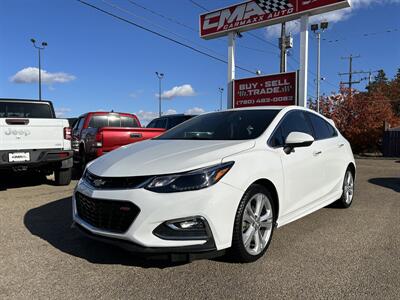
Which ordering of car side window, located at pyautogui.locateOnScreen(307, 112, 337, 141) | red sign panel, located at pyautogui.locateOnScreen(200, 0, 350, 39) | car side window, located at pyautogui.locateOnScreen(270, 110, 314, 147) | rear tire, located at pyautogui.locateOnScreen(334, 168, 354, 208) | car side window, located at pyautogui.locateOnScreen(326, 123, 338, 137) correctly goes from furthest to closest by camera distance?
red sign panel, located at pyautogui.locateOnScreen(200, 0, 350, 39) → rear tire, located at pyautogui.locateOnScreen(334, 168, 354, 208) → car side window, located at pyautogui.locateOnScreen(326, 123, 338, 137) → car side window, located at pyautogui.locateOnScreen(307, 112, 337, 141) → car side window, located at pyautogui.locateOnScreen(270, 110, 314, 147)

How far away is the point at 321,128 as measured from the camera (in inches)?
218

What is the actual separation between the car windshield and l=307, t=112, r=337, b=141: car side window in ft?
3.00

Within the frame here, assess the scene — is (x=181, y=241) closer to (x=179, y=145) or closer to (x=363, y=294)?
(x=179, y=145)

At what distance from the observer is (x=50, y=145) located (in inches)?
295

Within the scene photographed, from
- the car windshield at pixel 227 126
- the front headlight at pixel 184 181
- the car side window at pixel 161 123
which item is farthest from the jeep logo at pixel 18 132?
the car side window at pixel 161 123

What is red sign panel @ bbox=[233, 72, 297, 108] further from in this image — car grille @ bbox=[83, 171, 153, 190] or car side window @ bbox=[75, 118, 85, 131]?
car grille @ bbox=[83, 171, 153, 190]

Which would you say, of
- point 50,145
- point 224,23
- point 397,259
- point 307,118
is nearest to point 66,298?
point 397,259

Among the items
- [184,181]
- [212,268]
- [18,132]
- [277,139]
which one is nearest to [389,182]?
[277,139]

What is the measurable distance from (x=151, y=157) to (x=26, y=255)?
1.66m

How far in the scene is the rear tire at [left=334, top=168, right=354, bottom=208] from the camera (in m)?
6.00

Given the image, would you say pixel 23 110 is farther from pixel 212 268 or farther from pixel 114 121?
pixel 212 268

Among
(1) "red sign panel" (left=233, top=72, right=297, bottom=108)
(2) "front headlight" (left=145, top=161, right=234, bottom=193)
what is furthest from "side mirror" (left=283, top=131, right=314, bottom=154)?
(1) "red sign panel" (left=233, top=72, right=297, bottom=108)

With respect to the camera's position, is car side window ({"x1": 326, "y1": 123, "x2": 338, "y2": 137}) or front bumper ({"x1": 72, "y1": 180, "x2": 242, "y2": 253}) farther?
car side window ({"x1": 326, "y1": 123, "x2": 338, "y2": 137})

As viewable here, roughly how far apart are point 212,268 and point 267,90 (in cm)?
892
